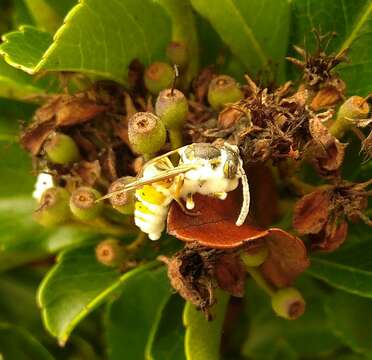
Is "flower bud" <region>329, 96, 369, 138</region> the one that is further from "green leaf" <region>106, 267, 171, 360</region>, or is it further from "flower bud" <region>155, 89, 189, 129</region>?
"green leaf" <region>106, 267, 171, 360</region>

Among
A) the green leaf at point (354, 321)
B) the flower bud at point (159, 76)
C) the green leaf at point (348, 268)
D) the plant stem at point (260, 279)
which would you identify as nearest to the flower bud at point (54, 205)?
the flower bud at point (159, 76)

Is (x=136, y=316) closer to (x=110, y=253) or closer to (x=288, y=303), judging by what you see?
(x=110, y=253)

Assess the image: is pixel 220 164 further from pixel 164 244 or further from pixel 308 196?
pixel 164 244

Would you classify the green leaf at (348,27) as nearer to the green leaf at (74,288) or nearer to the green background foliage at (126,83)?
the green background foliage at (126,83)

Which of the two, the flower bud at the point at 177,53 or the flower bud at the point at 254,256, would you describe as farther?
the flower bud at the point at 177,53

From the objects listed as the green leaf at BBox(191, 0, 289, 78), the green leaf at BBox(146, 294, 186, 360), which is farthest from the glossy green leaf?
the green leaf at BBox(191, 0, 289, 78)
